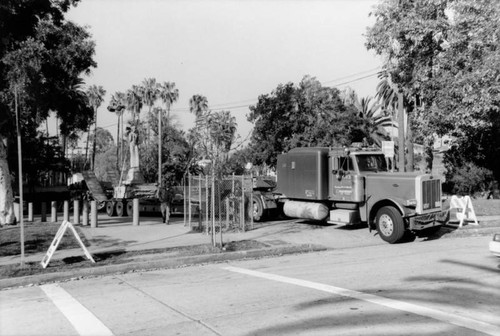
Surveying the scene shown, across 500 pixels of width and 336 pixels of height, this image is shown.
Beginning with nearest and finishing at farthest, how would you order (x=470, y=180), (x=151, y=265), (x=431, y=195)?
(x=151, y=265)
(x=431, y=195)
(x=470, y=180)

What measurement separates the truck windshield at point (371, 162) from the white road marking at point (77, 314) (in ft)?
30.8

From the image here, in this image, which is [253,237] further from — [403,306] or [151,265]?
[403,306]

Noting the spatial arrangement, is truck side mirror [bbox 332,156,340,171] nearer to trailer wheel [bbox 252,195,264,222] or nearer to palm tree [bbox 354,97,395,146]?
trailer wheel [bbox 252,195,264,222]

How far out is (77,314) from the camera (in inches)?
245

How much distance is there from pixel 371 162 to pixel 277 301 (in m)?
8.93

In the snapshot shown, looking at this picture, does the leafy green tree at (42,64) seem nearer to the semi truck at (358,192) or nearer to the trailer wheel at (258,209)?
the trailer wheel at (258,209)

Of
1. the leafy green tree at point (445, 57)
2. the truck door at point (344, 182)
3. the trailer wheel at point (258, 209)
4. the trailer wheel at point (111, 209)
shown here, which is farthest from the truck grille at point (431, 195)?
the trailer wheel at point (111, 209)

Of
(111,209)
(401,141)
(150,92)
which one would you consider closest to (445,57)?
(401,141)

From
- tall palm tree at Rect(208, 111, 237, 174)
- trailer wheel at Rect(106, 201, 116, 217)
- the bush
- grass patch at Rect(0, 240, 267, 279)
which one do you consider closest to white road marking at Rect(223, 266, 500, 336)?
grass patch at Rect(0, 240, 267, 279)

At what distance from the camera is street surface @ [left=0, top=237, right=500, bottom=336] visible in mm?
5461

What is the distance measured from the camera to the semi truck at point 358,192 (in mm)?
12938

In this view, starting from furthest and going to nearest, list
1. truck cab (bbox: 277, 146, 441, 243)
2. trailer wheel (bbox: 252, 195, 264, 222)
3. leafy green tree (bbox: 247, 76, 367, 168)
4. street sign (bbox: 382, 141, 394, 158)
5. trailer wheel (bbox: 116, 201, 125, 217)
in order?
leafy green tree (bbox: 247, 76, 367, 168)
trailer wheel (bbox: 116, 201, 125, 217)
trailer wheel (bbox: 252, 195, 264, 222)
street sign (bbox: 382, 141, 394, 158)
truck cab (bbox: 277, 146, 441, 243)

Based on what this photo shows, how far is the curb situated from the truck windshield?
→ 3.48 metres

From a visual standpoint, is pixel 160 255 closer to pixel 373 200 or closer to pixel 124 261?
pixel 124 261
